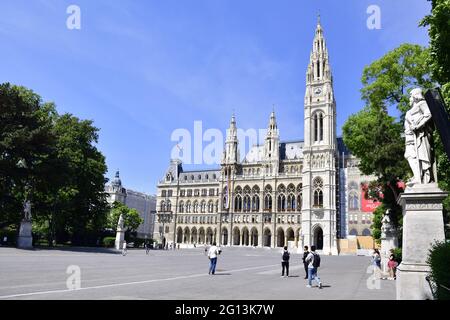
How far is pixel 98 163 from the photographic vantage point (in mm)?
46406

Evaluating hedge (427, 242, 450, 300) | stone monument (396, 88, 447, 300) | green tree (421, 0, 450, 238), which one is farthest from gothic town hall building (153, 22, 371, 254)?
hedge (427, 242, 450, 300)

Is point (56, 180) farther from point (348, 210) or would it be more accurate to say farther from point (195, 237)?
point (195, 237)

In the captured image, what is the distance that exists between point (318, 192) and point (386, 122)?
184 feet

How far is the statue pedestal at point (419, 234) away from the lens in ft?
29.1

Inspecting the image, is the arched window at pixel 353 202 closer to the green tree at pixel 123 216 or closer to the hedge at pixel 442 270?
the green tree at pixel 123 216

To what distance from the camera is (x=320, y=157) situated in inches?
3137

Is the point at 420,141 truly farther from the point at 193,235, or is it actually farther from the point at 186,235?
the point at 186,235

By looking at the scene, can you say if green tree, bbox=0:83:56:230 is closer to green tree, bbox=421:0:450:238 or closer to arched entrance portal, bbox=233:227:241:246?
green tree, bbox=421:0:450:238

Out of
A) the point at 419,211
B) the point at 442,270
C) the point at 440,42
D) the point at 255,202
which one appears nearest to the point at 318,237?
the point at 255,202

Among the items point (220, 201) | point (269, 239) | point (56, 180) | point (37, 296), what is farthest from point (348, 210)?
point (37, 296)

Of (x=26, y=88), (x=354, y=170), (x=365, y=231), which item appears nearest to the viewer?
(x=26, y=88)

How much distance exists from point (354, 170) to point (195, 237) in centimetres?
4501

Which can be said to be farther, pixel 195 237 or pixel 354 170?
pixel 195 237

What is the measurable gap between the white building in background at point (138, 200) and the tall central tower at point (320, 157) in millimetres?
60390
